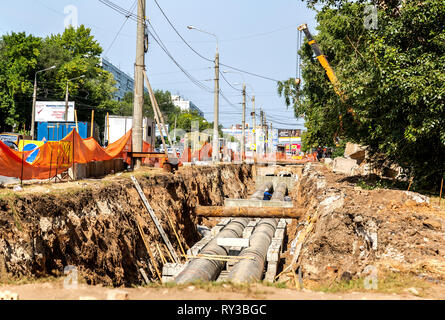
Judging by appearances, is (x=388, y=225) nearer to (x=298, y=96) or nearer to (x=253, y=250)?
(x=253, y=250)

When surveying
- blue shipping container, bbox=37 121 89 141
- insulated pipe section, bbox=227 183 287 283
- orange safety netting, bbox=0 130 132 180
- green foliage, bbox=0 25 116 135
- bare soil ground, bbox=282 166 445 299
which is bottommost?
insulated pipe section, bbox=227 183 287 283

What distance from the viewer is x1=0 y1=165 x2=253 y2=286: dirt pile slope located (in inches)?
284

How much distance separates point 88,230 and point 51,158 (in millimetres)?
2945

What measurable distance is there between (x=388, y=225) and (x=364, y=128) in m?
8.53

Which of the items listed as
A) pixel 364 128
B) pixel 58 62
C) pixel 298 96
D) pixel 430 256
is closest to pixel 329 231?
pixel 430 256

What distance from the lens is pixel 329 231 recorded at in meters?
9.95

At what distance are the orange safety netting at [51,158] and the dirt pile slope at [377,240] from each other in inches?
288

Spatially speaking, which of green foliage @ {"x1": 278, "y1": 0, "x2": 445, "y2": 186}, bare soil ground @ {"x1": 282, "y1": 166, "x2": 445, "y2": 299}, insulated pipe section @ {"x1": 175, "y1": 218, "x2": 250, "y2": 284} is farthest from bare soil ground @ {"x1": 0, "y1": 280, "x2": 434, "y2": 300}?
green foliage @ {"x1": 278, "y1": 0, "x2": 445, "y2": 186}

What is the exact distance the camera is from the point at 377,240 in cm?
859

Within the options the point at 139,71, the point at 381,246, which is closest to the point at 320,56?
the point at 139,71

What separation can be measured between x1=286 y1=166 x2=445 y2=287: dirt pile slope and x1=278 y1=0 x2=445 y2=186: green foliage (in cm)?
267

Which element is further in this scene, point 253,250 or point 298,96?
point 298,96

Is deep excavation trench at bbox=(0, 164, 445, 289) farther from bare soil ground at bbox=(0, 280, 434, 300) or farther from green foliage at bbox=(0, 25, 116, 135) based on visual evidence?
green foliage at bbox=(0, 25, 116, 135)

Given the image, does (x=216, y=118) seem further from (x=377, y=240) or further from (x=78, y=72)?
(x=78, y=72)
